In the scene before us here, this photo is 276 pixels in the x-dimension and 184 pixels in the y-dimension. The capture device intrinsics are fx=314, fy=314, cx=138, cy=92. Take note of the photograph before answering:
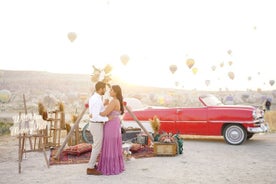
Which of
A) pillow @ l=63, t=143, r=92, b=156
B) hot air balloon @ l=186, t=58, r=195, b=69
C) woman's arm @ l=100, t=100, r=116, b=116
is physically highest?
hot air balloon @ l=186, t=58, r=195, b=69

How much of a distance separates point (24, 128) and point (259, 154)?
641 cm

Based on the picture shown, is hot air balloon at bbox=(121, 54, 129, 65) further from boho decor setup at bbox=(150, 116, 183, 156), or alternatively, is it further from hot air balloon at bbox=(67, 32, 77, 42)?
boho decor setup at bbox=(150, 116, 183, 156)

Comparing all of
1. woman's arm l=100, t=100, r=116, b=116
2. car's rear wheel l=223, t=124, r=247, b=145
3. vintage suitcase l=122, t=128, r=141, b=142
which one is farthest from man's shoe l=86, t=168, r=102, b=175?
car's rear wheel l=223, t=124, r=247, b=145

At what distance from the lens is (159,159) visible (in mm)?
8414

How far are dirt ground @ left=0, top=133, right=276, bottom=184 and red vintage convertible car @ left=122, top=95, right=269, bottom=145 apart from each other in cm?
98

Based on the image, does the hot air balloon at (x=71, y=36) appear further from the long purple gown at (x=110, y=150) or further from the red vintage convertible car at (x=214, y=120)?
the long purple gown at (x=110, y=150)

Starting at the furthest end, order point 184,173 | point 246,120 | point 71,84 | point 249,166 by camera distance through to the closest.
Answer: point 71,84
point 246,120
point 249,166
point 184,173

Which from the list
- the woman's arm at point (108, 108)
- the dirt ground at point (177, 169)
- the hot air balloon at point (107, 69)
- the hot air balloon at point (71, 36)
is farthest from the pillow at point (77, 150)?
the hot air balloon at point (71, 36)

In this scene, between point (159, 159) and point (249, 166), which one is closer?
point (249, 166)

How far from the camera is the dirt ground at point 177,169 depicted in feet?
20.6

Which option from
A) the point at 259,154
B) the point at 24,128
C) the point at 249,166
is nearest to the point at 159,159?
the point at 249,166

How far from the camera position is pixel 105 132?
685 cm

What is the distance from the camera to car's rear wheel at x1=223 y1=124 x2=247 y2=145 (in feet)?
34.8

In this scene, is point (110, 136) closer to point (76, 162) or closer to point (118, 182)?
point (118, 182)
